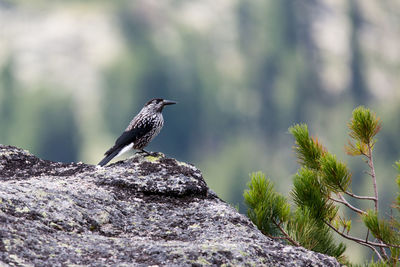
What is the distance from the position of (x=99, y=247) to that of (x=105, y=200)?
1.08 metres

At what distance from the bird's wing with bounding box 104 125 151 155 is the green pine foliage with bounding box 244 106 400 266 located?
101 inches

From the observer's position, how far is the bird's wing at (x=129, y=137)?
28.1 ft

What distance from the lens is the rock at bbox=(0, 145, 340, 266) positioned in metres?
3.68

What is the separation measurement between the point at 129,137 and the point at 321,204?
3399 millimetres

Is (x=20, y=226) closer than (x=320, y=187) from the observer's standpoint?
Yes

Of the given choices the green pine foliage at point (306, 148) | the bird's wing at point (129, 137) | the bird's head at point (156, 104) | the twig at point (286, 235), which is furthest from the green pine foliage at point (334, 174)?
the bird's head at point (156, 104)

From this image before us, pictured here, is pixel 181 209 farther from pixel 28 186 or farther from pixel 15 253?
pixel 15 253

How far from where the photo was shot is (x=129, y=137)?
28.3 ft

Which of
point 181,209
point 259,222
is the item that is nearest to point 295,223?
point 259,222

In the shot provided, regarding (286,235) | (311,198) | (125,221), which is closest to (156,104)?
(311,198)

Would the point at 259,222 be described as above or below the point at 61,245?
above

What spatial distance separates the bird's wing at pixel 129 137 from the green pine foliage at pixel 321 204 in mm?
2578

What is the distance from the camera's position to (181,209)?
16.6ft

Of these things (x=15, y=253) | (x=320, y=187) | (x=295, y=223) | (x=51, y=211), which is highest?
(x=320, y=187)
